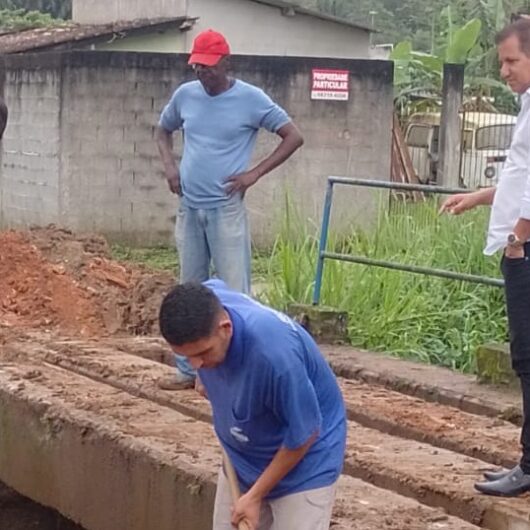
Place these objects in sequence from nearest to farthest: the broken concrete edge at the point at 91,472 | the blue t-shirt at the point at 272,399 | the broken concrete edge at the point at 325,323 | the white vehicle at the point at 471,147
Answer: the blue t-shirt at the point at 272,399 < the broken concrete edge at the point at 91,472 < the broken concrete edge at the point at 325,323 < the white vehicle at the point at 471,147

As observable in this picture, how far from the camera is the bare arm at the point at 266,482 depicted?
12.4ft

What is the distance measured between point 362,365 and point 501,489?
249cm

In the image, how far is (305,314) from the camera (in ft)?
26.6

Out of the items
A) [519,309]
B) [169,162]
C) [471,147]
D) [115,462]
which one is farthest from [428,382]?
[471,147]

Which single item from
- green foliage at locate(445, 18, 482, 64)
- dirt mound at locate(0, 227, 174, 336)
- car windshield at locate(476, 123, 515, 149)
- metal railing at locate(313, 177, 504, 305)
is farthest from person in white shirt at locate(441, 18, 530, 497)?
green foliage at locate(445, 18, 482, 64)

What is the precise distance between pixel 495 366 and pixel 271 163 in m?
1.50

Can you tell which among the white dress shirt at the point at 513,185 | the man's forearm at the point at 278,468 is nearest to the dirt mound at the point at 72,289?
the white dress shirt at the point at 513,185

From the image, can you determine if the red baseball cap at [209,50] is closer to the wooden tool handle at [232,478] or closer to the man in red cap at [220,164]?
the man in red cap at [220,164]

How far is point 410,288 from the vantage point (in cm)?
849

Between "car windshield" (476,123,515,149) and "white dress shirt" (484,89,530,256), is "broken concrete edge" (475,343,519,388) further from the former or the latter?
"car windshield" (476,123,515,149)

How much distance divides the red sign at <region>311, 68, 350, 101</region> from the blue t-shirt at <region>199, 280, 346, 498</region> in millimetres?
10875

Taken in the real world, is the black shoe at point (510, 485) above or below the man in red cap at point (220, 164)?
below

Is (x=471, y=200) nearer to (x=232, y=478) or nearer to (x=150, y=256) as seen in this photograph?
(x=232, y=478)

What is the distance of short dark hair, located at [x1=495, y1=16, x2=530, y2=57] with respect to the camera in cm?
469
